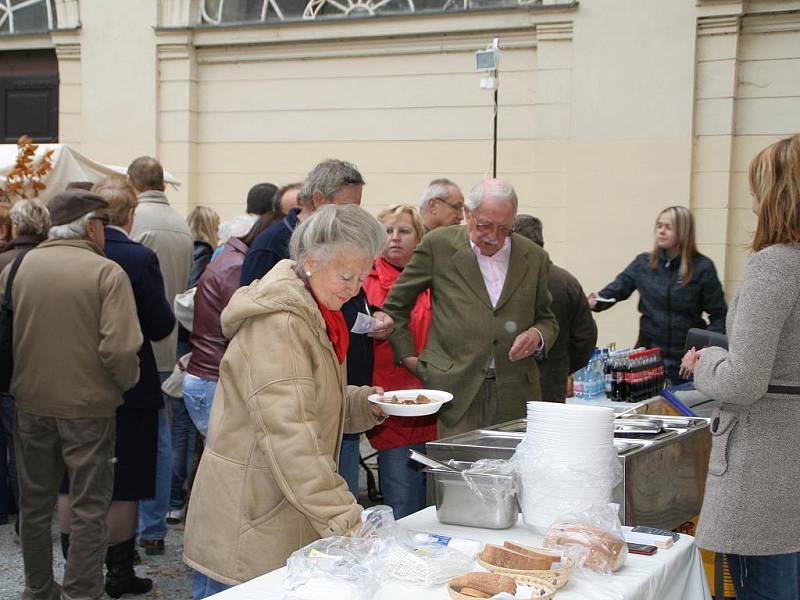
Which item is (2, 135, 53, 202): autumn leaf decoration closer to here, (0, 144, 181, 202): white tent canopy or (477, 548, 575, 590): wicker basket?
(0, 144, 181, 202): white tent canopy

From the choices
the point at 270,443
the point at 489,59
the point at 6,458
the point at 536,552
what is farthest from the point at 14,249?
the point at 489,59

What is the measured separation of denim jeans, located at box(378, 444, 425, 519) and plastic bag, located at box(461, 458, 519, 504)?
154 centimetres

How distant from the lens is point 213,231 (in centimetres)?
585

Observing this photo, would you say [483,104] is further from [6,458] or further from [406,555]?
[406,555]

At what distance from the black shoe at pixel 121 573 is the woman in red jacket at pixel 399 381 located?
112 cm

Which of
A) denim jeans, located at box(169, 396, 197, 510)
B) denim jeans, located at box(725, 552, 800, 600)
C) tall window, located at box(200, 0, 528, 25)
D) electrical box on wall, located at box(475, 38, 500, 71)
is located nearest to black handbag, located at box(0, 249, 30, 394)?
denim jeans, located at box(169, 396, 197, 510)

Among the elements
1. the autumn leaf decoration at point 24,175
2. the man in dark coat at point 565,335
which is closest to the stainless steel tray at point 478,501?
the man in dark coat at point 565,335

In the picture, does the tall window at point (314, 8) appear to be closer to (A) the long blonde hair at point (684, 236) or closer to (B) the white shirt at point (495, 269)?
(A) the long blonde hair at point (684, 236)

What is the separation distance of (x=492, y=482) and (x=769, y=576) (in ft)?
2.59

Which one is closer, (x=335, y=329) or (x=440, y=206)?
(x=335, y=329)

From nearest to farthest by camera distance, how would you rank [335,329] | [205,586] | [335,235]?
[335,235] → [335,329] → [205,586]

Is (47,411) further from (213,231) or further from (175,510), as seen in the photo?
(213,231)

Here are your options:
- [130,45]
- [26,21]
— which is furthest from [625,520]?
[26,21]

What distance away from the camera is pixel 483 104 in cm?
832
